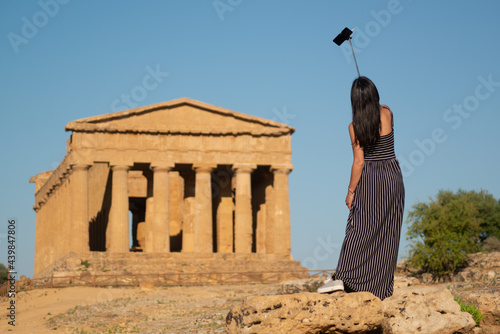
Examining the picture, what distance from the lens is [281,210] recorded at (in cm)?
4859

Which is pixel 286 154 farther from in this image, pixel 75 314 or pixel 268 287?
pixel 75 314

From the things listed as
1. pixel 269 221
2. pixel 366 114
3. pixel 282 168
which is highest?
pixel 282 168

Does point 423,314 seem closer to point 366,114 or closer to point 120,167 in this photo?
point 366,114

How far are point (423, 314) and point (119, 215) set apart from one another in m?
37.3

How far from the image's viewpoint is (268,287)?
117ft

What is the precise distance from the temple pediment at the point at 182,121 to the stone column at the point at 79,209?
269 cm

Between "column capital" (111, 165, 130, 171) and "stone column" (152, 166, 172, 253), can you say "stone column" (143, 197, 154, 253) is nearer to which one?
"stone column" (152, 166, 172, 253)

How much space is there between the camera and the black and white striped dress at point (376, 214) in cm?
878

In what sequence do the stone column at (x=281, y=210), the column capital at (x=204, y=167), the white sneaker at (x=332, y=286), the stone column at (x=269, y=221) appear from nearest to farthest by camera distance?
the white sneaker at (x=332, y=286)
the column capital at (x=204, y=167)
the stone column at (x=281, y=210)
the stone column at (x=269, y=221)

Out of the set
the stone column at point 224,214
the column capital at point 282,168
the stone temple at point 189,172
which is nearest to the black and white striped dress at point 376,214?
the stone temple at point 189,172

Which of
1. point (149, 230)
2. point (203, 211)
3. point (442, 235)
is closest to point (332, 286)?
point (442, 235)

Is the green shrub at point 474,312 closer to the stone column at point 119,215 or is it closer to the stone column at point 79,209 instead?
the stone column at point 119,215

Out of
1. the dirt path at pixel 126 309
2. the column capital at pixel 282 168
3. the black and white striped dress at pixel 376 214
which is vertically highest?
the column capital at pixel 282 168

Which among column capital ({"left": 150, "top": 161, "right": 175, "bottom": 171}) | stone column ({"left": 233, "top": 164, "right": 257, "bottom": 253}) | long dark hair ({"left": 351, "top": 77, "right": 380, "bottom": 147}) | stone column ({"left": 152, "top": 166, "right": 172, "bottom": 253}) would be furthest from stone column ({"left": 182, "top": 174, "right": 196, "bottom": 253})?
long dark hair ({"left": 351, "top": 77, "right": 380, "bottom": 147})
